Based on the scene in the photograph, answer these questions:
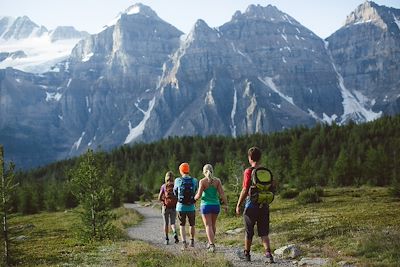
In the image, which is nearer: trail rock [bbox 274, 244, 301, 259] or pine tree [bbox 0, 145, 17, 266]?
trail rock [bbox 274, 244, 301, 259]

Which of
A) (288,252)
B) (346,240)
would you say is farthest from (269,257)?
(346,240)

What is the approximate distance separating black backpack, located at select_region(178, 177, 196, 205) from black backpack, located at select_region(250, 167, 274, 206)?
162 inches

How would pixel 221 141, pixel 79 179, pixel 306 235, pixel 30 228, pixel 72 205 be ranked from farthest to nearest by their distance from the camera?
pixel 221 141 < pixel 72 205 < pixel 30 228 < pixel 79 179 < pixel 306 235

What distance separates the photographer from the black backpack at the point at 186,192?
58.6ft

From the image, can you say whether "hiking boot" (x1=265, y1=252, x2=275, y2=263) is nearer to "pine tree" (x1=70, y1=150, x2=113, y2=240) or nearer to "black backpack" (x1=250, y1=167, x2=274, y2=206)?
"black backpack" (x1=250, y1=167, x2=274, y2=206)

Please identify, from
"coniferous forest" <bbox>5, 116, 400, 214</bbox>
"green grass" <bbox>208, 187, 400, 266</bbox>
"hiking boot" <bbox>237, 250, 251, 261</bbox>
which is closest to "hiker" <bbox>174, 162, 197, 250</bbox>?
"hiking boot" <bbox>237, 250, 251, 261</bbox>

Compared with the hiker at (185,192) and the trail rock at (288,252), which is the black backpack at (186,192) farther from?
the trail rock at (288,252)

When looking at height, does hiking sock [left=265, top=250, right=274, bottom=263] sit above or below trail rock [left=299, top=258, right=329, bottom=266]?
above

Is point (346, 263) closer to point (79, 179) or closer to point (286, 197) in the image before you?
point (79, 179)

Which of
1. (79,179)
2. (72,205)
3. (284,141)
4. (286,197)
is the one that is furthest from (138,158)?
(79,179)

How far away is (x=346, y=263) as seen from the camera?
14367 mm

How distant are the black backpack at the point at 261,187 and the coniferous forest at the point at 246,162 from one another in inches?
854

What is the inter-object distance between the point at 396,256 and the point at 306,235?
20.2 ft

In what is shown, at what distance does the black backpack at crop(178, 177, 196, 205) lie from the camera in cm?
1786
